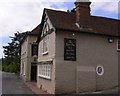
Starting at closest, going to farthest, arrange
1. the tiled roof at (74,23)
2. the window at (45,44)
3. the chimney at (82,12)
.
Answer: the tiled roof at (74,23) → the chimney at (82,12) → the window at (45,44)

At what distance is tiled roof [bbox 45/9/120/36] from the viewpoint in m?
20.4

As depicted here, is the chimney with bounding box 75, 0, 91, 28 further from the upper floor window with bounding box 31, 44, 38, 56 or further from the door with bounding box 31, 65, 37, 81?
the door with bounding box 31, 65, 37, 81

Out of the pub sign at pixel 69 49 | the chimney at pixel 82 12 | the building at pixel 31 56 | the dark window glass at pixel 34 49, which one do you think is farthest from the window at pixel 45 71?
the dark window glass at pixel 34 49

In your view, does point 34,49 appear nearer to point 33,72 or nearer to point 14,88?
point 33,72

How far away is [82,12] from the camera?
70.6 ft

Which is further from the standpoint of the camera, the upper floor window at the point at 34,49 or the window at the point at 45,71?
the upper floor window at the point at 34,49

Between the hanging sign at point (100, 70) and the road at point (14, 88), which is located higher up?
the hanging sign at point (100, 70)

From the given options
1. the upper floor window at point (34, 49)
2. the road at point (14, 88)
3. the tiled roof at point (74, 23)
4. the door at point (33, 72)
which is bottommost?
the road at point (14, 88)

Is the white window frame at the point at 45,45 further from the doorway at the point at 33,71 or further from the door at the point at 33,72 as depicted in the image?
the door at the point at 33,72

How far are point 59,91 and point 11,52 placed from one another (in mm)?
55451

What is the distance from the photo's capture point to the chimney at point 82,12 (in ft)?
70.4

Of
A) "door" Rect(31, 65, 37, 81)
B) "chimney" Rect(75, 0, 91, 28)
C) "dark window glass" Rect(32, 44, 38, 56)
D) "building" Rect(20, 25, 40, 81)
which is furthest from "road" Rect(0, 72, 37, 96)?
"chimney" Rect(75, 0, 91, 28)

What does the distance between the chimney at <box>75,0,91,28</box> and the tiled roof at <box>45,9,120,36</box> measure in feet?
1.55

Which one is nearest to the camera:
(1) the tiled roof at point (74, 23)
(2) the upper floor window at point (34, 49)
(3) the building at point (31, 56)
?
(1) the tiled roof at point (74, 23)
